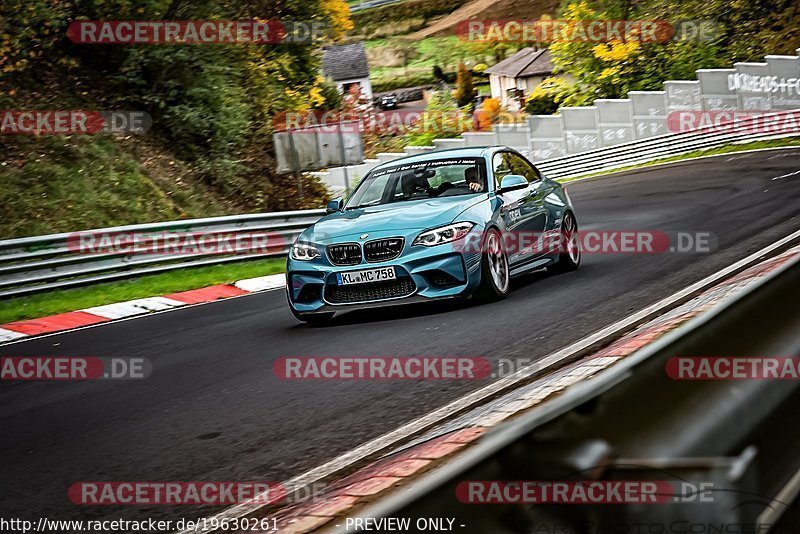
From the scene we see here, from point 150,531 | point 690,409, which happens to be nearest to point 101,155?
point 150,531

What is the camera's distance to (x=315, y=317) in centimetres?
1025

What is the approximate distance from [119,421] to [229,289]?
9.24 meters

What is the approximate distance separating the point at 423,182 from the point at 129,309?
5187mm

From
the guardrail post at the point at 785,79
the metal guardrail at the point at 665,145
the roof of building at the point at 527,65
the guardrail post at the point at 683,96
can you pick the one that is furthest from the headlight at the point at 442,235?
the roof of building at the point at 527,65

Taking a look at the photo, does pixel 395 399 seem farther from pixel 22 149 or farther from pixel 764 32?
pixel 764 32

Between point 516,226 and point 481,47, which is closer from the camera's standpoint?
point 516,226

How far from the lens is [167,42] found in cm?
2547

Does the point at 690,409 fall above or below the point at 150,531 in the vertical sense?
above

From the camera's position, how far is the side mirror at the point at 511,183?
10.4 meters
